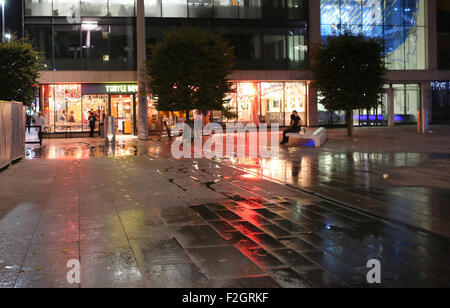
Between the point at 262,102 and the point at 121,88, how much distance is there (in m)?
10.6

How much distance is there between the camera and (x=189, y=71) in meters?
29.1

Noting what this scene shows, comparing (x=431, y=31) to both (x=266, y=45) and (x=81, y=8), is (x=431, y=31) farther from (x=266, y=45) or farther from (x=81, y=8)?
(x=81, y=8)

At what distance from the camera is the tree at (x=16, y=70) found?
28.7 m

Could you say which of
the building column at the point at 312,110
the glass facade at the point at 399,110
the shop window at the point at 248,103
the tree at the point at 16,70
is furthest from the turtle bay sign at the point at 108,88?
the glass facade at the point at 399,110

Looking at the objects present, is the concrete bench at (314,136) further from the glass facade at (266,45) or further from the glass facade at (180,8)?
the glass facade at (180,8)

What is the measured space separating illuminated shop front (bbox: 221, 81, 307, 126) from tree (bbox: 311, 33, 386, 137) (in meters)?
12.1

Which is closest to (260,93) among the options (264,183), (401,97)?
(401,97)

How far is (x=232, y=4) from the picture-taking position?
3978cm

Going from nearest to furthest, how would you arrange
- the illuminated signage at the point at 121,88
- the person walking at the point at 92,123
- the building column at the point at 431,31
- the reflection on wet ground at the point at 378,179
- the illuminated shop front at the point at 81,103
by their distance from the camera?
1. the reflection on wet ground at the point at 378,179
2. the person walking at the point at 92,123
3. the illuminated shop front at the point at 81,103
4. the illuminated signage at the point at 121,88
5. the building column at the point at 431,31

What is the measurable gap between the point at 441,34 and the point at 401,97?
6.19m

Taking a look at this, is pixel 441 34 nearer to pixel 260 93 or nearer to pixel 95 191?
pixel 260 93

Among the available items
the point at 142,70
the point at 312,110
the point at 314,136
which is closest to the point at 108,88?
the point at 142,70

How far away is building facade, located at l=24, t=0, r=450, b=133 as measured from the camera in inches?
1491

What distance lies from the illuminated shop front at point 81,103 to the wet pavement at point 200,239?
26.8 m
